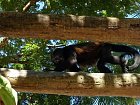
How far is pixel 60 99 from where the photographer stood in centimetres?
734

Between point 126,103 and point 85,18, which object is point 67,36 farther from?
point 126,103

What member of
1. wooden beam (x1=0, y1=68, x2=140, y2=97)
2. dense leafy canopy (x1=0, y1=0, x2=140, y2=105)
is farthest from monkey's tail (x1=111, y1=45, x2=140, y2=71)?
wooden beam (x1=0, y1=68, x2=140, y2=97)

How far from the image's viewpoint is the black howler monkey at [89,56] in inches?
227

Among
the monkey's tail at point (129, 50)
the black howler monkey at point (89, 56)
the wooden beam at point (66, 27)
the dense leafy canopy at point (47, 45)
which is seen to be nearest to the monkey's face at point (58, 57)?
the black howler monkey at point (89, 56)

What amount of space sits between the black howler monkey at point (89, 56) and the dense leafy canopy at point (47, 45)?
510 millimetres

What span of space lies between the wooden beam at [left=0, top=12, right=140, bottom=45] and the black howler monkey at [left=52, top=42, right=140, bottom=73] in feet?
7.77

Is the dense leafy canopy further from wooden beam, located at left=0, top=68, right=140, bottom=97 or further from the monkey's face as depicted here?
wooden beam, located at left=0, top=68, right=140, bottom=97

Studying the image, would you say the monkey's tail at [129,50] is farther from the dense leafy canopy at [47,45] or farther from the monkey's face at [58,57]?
the monkey's face at [58,57]

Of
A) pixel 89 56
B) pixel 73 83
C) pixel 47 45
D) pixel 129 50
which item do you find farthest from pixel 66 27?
pixel 47 45

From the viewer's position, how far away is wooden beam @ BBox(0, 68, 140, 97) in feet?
10.1

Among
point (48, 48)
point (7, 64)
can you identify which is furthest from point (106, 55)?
point (7, 64)

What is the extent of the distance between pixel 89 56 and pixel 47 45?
1250mm

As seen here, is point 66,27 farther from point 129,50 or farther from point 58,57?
point 58,57

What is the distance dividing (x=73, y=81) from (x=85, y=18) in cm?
61
